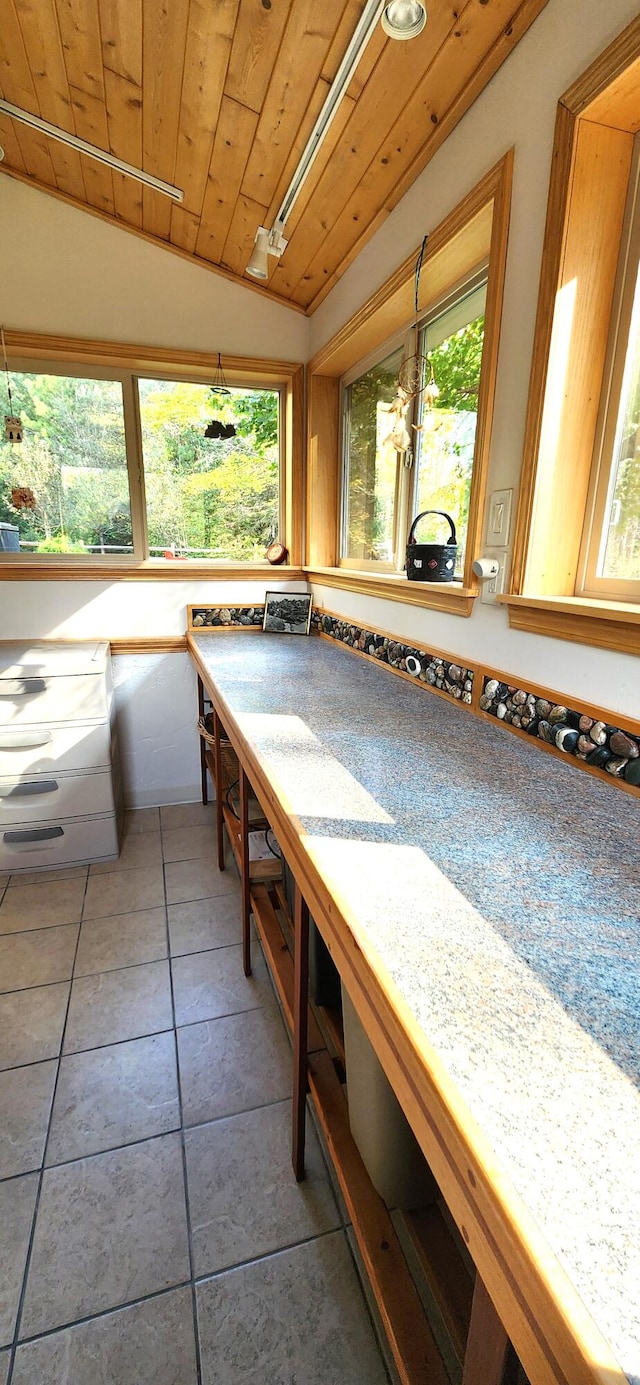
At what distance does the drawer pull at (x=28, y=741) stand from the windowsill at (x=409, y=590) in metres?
1.33

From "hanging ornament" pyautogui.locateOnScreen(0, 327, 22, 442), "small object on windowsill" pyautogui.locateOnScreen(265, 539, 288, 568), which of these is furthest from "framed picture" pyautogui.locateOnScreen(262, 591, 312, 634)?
"hanging ornament" pyautogui.locateOnScreen(0, 327, 22, 442)

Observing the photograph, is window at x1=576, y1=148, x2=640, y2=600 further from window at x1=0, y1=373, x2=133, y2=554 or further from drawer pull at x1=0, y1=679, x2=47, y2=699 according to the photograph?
window at x1=0, y1=373, x2=133, y2=554

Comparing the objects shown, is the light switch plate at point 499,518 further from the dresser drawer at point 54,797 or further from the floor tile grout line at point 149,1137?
the dresser drawer at point 54,797

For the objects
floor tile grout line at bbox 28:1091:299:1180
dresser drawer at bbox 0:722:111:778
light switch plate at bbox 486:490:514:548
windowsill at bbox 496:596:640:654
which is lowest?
floor tile grout line at bbox 28:1091:299:1180

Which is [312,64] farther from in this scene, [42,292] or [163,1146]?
[163,1146]

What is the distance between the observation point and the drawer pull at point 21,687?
214 centimetres

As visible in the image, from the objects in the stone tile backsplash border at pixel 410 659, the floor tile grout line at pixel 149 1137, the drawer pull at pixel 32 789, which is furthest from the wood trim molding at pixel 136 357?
the floor tile grout line at pixel 149 1137

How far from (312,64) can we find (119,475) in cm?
161

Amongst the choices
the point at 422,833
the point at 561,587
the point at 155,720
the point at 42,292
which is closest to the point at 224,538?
the point at 155,720

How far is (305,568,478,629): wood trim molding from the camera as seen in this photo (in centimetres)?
149

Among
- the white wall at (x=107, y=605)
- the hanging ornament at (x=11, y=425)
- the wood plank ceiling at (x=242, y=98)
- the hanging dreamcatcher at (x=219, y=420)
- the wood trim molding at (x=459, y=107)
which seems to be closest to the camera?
the wood trim molding at (x=459, y=107)

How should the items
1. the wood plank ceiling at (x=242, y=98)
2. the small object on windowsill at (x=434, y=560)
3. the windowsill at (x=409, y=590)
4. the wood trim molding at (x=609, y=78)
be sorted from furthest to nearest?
the small object on windowsill at (x=434, y=560) < the windowsill at (x=409, y=590) < the wood plank ceiling at (x=242, y=98) < the wood trim molding at (x=609, y=78)

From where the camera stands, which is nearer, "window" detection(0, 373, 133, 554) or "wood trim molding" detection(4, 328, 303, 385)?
"wood trim molding" detection(4, 328, 303, 385)

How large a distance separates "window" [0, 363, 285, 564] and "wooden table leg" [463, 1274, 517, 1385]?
270cm
